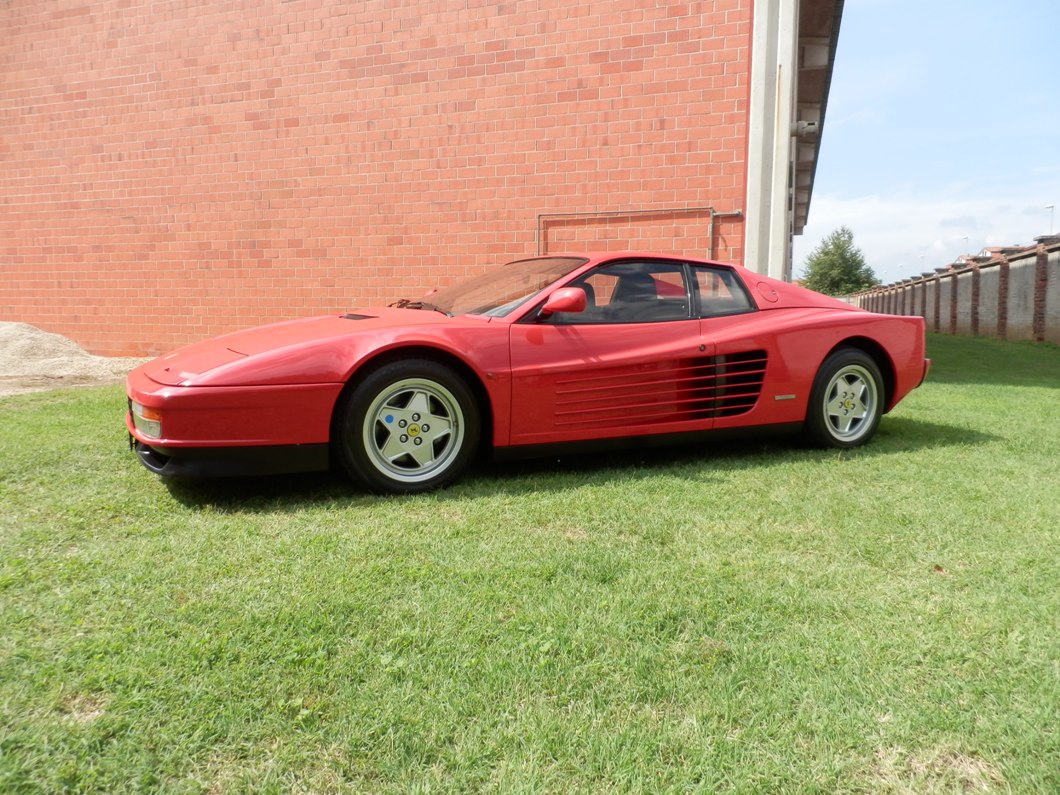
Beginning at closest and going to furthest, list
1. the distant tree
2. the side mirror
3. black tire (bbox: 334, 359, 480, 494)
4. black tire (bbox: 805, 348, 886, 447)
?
black tire (bbox: 334, 359, 480, 494) → the side mirror → black tire (bbox: 805, 348, 886, 447) → the distant tree

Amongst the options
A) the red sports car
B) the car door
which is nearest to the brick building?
the red sports car

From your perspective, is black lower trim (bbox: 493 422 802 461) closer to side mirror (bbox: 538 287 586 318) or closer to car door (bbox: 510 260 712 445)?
car door (bbox: 510 260 712 445)

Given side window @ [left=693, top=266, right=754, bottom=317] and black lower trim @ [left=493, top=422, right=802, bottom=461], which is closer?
black lower trim @ [left=493, top=422, right=802, bottom=461]

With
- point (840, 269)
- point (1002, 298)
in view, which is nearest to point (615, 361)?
point (1002, 298)

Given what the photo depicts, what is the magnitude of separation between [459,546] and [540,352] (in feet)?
4.36

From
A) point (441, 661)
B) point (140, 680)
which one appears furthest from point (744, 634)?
point (140, 680)

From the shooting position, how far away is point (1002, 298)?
69.1 ft

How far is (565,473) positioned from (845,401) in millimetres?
1978

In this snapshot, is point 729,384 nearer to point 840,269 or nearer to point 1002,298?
point 1002,298

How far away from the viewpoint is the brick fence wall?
1828 centimetres

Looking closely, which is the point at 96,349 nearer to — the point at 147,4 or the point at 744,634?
the point at 147,4

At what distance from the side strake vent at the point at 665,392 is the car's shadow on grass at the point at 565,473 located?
11.3 inches

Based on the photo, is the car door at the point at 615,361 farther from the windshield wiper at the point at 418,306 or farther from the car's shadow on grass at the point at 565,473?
the windshield wiper at the point at 418,306

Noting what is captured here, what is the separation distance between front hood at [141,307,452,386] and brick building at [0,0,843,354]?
17.5ft
